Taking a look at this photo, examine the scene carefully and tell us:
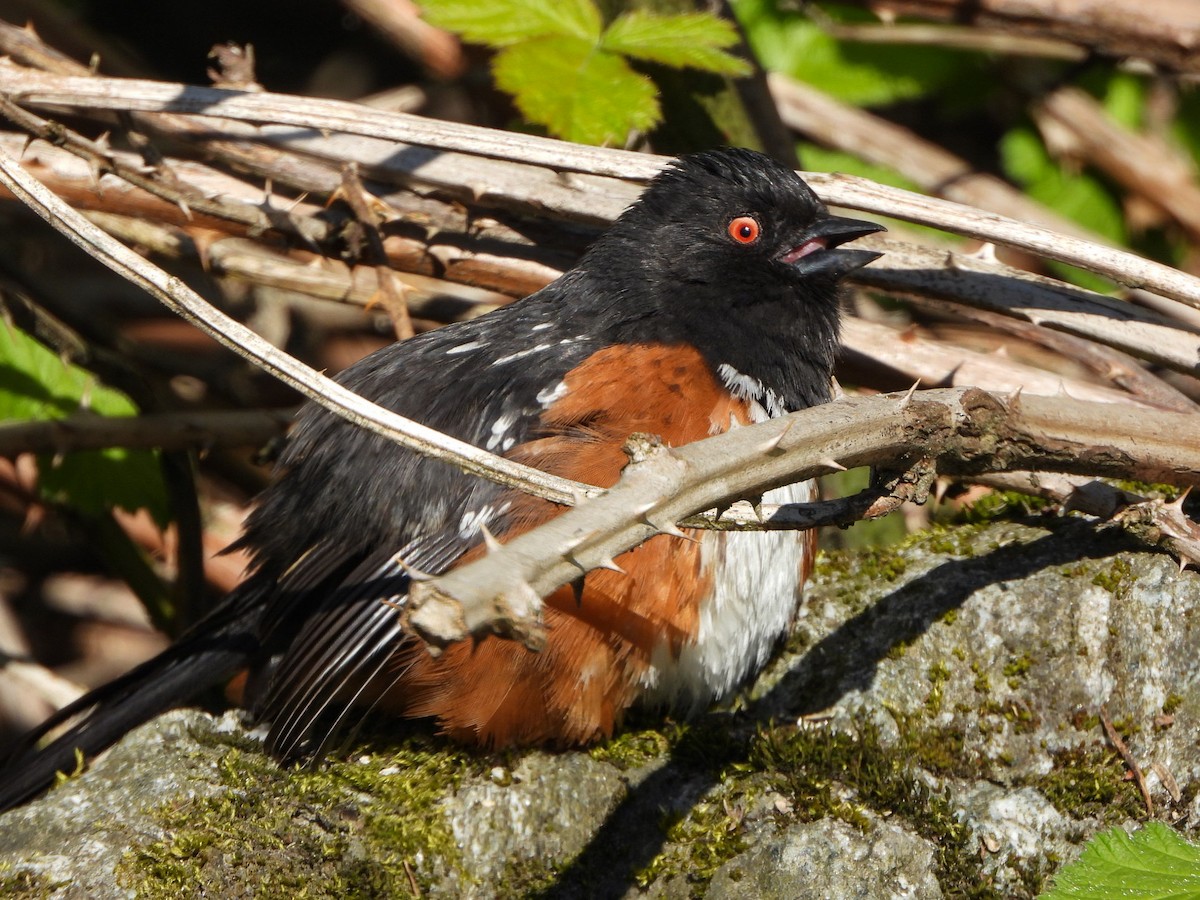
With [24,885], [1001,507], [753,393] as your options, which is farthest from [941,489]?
[24,885]

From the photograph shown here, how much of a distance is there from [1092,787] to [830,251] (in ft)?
3.93

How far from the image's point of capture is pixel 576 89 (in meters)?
2.80

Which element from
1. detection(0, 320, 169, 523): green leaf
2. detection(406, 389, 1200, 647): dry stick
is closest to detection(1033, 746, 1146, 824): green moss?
detection(406, 389, 1200, 647): dry stick

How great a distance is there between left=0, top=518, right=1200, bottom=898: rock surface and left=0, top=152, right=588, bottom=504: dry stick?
2.73 feet

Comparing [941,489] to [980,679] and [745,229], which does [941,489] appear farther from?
[745,229]

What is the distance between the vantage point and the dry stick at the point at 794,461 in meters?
1.25

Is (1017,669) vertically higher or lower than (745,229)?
lower

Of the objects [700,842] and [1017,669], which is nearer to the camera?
[700,842]

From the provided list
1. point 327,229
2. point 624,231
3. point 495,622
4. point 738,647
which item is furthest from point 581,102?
point 495,622

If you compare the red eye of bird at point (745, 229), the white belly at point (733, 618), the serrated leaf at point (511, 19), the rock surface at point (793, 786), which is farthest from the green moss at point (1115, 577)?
the serrated leaf at point (511, 19)

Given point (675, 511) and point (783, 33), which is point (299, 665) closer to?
point (675, 511)

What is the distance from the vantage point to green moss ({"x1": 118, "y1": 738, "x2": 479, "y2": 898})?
80.2 inches

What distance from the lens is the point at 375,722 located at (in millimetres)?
2580

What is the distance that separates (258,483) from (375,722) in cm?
176
